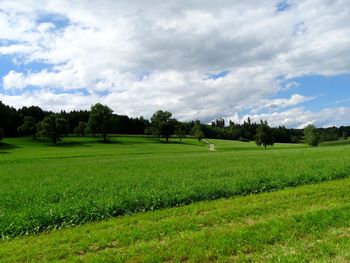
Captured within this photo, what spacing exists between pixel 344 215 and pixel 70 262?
777 centimetres

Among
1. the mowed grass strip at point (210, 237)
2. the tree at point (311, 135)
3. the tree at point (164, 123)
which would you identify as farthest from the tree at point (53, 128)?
the mowed grass strip at point (210, 237)

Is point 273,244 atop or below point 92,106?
below

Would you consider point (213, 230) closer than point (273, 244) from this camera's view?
No

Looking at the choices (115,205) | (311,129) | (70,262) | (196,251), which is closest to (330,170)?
(115,205)

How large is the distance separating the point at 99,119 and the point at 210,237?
107m

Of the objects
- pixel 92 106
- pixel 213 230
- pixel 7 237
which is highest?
pixel 92 106

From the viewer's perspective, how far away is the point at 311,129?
365 feet

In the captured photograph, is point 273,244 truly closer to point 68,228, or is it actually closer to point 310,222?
point 310,222

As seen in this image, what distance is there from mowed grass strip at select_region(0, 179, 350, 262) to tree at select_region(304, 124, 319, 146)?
332 feet

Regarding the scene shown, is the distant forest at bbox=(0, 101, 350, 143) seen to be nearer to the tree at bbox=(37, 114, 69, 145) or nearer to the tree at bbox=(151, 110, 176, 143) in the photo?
the tree at bbox=(151, 110, 176, 143)

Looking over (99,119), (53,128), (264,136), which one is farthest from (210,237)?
(99,119)

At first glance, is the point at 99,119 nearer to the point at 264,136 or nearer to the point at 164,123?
the point at 164,123

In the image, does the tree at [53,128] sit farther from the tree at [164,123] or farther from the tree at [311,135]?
the tree at [311,135]

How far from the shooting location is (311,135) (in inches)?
4279
